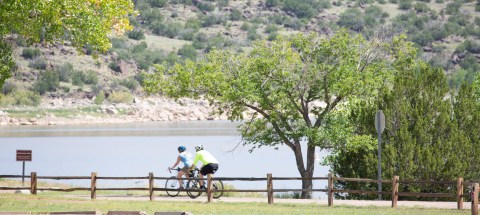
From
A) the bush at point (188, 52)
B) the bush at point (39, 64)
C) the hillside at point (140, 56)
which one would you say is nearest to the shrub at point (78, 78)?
the hillside at point (140, 56)

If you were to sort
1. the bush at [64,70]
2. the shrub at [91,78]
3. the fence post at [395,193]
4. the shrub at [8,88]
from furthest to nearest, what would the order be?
1. the shrub at [91,78]
2. the bush at [64,70]
3. the shrub at [8,88]
4. the fence post at [395,193]

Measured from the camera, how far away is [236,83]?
114 ft

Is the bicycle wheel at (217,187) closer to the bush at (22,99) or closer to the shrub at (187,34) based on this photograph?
the bush at (22,99)

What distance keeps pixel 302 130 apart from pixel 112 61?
120851 millimetres

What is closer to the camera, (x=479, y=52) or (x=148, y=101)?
(x=148, y=101)

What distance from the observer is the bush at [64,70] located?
463 feet

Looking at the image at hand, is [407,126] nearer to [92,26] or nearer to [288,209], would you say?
[288,209]

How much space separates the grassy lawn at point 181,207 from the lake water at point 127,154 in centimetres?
1066

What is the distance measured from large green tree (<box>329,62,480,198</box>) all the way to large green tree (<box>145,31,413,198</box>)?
3.20 feet

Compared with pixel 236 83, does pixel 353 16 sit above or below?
above

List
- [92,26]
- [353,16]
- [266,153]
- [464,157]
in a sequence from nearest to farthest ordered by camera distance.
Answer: [92,26], [464,157], [266,153], [353,16]

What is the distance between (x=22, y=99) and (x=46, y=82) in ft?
16.1

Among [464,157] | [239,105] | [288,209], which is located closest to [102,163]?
[239,105]

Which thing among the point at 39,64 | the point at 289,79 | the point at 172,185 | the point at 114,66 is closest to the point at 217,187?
the point at 172,185
